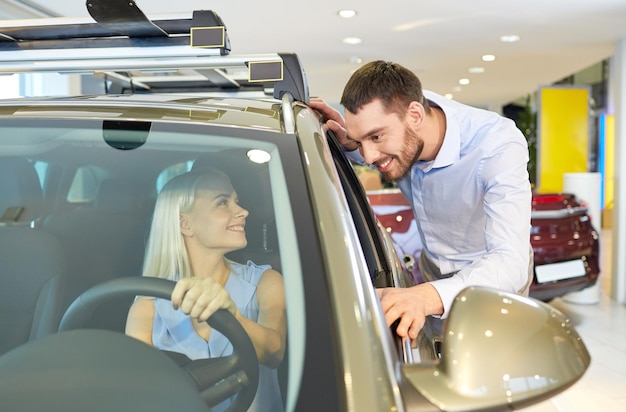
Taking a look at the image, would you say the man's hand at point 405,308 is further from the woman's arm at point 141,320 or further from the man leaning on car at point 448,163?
the woman's arm at point 141,320

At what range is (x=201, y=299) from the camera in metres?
0.86

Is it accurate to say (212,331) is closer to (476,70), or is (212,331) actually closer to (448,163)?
(448,163)

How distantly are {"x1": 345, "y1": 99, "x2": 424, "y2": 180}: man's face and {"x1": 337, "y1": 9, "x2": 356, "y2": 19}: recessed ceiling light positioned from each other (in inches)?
157

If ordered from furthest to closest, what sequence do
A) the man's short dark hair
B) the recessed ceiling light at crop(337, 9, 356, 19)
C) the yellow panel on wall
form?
the yellow panel on wall → the recessed ceiling light at crop(337, 9, 356, 19) → the man's short dark hair

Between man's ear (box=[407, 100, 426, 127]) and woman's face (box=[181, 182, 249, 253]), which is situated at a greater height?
man's ear (box=[407, 100, 426, 127])

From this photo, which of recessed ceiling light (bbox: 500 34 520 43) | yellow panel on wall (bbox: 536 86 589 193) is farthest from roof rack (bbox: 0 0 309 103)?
yellow panel on wall (bbox: 536 86 589 193)

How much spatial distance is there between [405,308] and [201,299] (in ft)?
1.25

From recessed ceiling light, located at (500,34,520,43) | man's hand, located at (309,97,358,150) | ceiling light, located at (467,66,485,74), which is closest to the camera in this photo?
man's hand, located at (309,97,358,150)

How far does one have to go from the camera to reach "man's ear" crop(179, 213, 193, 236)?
3.09 feet

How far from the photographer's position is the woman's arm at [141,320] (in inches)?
33.8

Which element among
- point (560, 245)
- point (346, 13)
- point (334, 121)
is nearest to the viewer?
point (334, 121)

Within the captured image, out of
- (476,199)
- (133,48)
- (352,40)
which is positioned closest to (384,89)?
(476,199)

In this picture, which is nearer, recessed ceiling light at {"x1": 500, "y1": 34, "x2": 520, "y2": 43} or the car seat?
the car seat

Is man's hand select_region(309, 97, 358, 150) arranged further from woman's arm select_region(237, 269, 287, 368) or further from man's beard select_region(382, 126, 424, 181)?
woman's arm select_region(237, 269, 287, 368)
